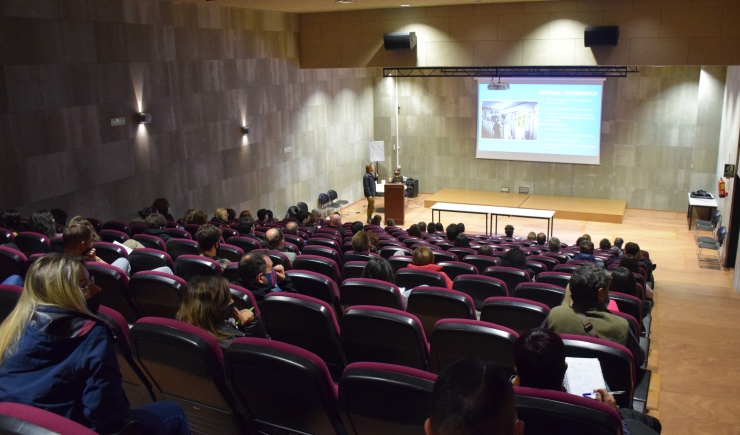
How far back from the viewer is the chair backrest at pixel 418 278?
5.14m

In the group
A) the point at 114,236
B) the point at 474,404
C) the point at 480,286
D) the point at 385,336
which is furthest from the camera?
the point at 114,236

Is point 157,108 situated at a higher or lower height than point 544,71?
lower

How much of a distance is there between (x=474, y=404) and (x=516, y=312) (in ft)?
8.38

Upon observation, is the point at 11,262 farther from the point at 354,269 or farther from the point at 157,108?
the point at 157,108

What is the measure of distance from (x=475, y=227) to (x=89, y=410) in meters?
13.9

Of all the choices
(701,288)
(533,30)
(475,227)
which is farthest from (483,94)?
(701,288)

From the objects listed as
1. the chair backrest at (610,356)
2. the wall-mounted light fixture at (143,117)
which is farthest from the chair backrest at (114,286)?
the wall-mounted light fixture at (143,117)

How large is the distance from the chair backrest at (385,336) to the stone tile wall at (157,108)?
21.2ft

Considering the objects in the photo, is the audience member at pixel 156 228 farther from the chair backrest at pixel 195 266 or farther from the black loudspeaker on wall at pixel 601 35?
the black loudspeaker on wall at pixel 601 35

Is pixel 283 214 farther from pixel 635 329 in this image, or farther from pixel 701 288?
pixel 635 329

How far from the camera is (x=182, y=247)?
6320mm

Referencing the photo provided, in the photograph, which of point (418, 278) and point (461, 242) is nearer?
point (418, 278)

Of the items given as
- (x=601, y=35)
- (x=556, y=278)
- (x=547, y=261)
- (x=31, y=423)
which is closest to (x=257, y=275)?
(x=31, y=423)

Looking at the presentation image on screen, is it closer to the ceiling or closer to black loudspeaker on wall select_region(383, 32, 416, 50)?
black loudspeaker on wall select_region(383, 32, 416, 50)
